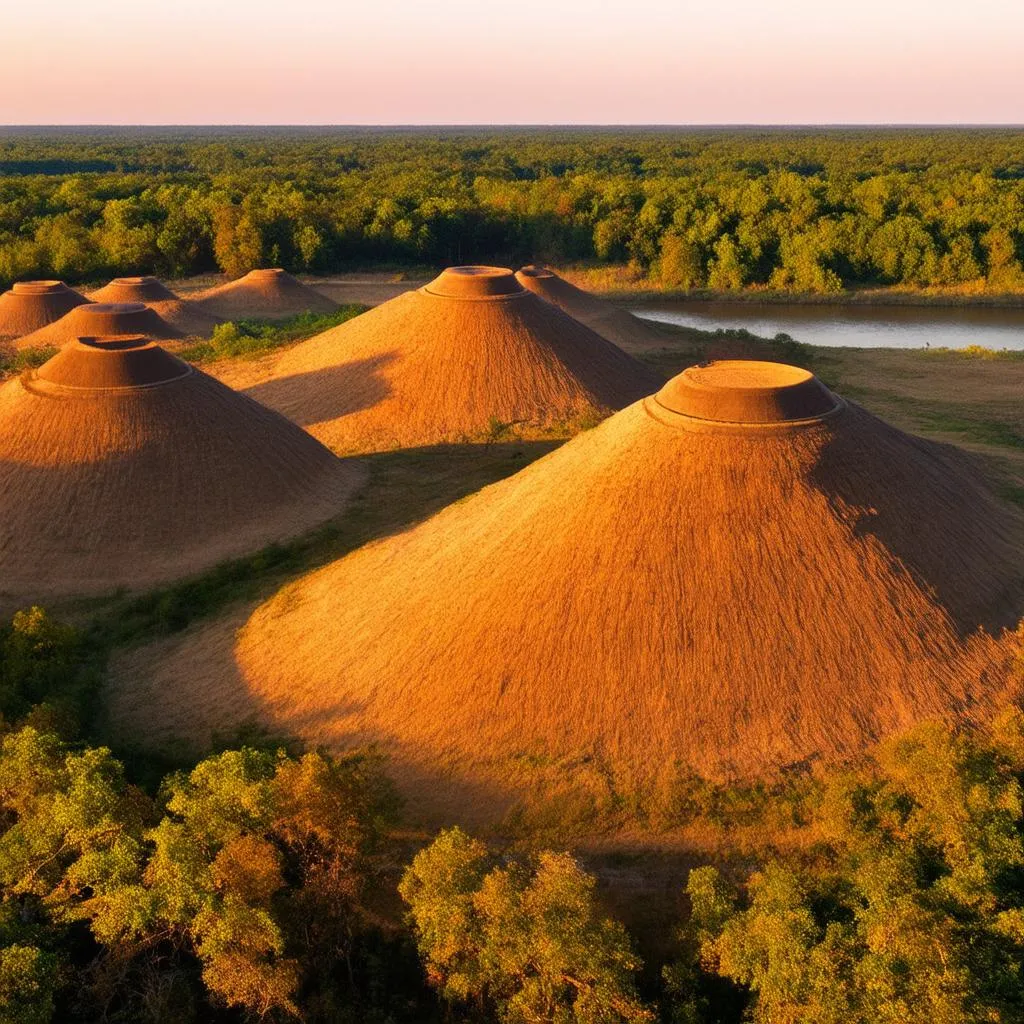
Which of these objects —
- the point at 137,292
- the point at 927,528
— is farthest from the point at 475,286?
the point at 137,292

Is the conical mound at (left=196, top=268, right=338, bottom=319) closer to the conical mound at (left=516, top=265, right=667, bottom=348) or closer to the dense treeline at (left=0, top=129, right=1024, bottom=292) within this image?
the dense treeline at (left=0, top=129, right=1024, bottom=292)

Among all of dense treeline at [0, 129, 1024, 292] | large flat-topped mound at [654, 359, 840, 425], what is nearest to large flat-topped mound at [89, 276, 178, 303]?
dense treeline at [0, 129, 1024, 292]

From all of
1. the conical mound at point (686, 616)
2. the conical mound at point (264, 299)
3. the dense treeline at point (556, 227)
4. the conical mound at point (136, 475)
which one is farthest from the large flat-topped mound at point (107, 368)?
the dense treeline at point (556, 227)

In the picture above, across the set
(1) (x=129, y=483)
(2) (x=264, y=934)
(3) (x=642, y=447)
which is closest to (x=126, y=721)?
(2) (x=264, y=934)

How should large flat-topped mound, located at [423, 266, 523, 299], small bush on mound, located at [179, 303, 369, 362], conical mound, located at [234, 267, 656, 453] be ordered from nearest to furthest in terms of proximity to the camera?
conical mound, located at [234, 267, 656, 453]
large flat-topped mound, located at [423, 266, 523, 299]
small bush on mound, located at [179, 303, 369, 362]

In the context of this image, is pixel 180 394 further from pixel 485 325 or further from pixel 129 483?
pixel 485 325

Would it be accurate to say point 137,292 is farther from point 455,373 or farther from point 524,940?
point 524,940
